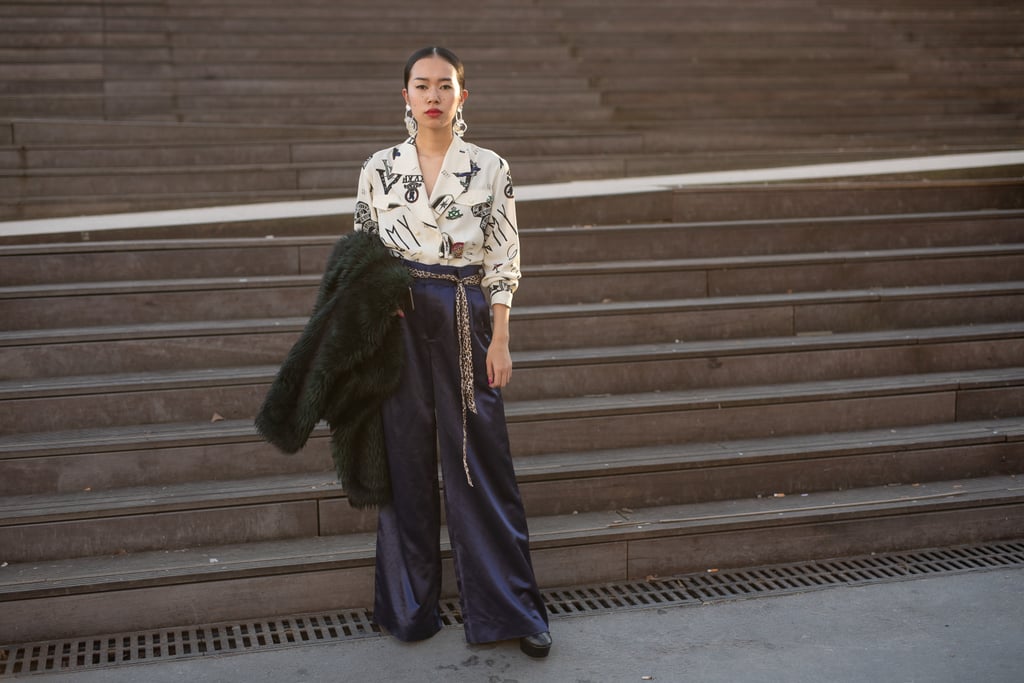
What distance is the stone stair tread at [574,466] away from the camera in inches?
175

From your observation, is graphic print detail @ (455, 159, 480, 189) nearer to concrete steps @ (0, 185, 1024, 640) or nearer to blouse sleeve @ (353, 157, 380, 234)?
blouse sleeve @ (353, 157, 380, 234)

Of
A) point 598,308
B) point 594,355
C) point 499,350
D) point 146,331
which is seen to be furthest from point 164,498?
point 598,308

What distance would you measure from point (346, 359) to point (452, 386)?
42 centimetres

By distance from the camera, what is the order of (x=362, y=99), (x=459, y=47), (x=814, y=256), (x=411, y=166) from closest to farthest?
(x=411, y=166) < (x=814, y=256) < (x=362, y=99) < (x=459, y=47)

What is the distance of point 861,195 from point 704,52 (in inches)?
201

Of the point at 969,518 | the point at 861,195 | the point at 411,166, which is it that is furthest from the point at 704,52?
Result: the point at 411,166

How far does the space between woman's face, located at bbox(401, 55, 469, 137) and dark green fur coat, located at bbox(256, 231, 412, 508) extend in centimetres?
49

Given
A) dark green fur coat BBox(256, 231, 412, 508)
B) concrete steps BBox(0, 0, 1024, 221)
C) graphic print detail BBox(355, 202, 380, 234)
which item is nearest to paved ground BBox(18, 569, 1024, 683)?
dark green fur coat BBox(256, 231, 412, 508)

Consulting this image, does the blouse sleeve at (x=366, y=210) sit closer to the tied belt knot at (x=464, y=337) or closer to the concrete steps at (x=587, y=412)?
the tied belt knot at (x=464, y=337)

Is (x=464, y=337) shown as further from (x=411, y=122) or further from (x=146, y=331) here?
(x=146, y=331)

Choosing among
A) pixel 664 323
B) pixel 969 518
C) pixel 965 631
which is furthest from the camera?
pixel 664 323

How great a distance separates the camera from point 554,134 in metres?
9.30

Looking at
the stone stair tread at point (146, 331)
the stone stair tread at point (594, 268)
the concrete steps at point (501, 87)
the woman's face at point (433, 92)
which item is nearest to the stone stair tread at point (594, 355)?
the stone stair tread at point (146, 331)

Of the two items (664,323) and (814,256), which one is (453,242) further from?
(814,256)
